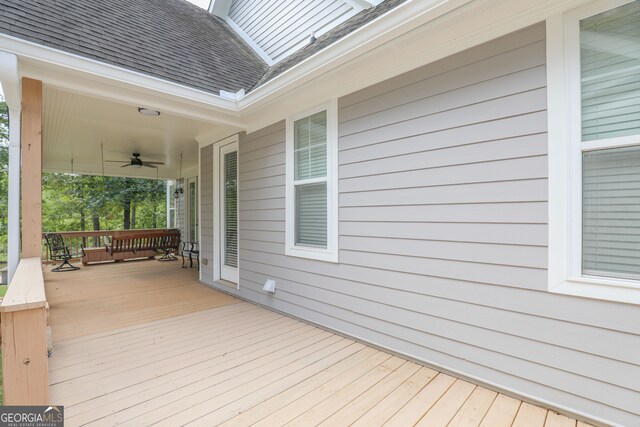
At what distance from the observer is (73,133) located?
556 centimetres

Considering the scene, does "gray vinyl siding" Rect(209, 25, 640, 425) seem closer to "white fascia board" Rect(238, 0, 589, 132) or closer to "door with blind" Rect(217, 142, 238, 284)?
"white fascia board" Rect(238, 0, 589, 132)

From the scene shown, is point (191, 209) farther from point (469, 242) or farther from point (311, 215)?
point (469, 242)

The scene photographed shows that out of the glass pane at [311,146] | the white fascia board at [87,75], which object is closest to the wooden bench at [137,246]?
the white fascia board at [87,75]

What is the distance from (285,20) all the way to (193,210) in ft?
20.8

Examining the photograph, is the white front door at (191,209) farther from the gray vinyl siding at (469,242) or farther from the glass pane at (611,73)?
the glass pane at (611,73)

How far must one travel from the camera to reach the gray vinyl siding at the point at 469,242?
187 cm

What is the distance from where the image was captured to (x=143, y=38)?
398 centimetres

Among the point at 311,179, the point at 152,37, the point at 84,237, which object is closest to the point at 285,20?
the point at 152,37

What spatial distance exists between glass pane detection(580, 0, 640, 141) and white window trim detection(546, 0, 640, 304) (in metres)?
0.05

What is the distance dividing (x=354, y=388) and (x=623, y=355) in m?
1.63

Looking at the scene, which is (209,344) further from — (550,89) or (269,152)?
(550,89)

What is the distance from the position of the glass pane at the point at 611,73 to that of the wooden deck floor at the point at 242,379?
1.82 metres

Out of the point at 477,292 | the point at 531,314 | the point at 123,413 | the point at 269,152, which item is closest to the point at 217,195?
the point at 269,152

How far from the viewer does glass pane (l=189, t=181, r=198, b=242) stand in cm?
939
